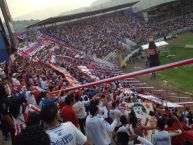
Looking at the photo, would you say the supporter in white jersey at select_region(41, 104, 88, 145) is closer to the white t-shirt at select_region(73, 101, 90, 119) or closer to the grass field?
the white t-shirt at select_region(73, 101, 90, 119)

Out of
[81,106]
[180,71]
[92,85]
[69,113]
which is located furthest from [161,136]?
[180,71]

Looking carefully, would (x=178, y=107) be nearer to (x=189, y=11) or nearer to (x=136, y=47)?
(x=136, y=47)

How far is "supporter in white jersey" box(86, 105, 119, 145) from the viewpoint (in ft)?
22.5

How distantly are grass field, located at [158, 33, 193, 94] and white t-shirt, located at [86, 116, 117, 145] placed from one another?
2638 centimetres

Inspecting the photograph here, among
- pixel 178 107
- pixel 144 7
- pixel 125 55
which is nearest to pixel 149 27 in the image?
pixel 144 7

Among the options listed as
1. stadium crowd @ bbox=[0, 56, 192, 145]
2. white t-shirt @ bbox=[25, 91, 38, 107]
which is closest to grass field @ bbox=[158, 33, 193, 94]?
stadium crowd @ bbox=[0, 56, 192, 145]

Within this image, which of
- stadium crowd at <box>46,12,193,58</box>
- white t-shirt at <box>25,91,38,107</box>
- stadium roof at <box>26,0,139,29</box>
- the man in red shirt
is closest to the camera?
the man in red shirt

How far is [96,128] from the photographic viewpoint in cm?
698

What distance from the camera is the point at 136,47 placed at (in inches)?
2293

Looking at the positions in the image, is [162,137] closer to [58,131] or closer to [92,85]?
[92,85]

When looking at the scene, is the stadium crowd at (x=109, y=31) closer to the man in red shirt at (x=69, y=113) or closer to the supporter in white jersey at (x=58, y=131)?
the man in red shirt at (x=69, y=113)

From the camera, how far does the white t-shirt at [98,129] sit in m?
6.91

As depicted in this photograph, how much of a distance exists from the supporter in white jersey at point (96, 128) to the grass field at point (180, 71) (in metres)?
26.4

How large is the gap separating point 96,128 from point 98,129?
0.04 m
